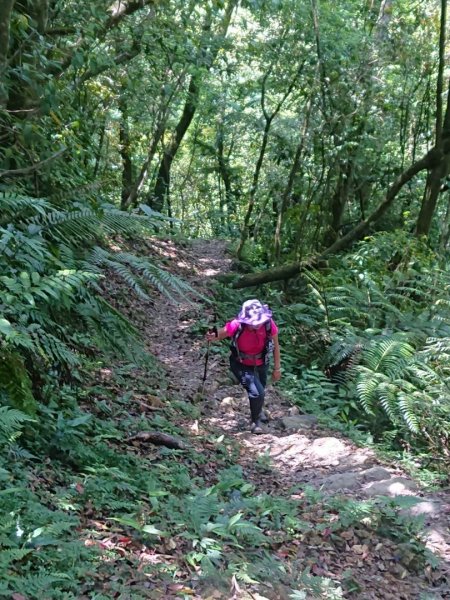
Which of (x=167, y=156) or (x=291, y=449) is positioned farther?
(x=167, y=156)

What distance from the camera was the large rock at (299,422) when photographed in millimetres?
7453

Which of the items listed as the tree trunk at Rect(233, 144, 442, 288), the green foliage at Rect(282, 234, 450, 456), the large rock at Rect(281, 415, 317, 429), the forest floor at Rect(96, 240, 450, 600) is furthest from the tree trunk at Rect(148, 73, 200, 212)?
the large rock at Rect(281, 415, 317, 429)

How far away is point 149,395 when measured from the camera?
6.78 metres

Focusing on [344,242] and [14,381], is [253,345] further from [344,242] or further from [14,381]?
[344,242]

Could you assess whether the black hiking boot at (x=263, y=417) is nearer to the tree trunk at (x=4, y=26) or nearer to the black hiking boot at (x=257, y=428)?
the black hiking boot at (x=257, y=428)

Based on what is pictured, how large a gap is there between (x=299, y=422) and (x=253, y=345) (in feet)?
4.13

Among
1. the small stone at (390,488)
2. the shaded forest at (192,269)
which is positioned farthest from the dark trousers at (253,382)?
the small stone at (390,488)

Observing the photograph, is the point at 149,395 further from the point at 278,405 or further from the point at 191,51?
the point at 191,51

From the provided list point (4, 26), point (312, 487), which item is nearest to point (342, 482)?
point (312, 487)

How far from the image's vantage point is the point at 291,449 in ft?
21.8

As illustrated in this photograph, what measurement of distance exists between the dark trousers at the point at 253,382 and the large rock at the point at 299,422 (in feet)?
1.54

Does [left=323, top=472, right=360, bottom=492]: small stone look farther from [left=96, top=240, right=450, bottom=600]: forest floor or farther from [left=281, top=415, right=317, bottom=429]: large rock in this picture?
[left=281, top=415, right=317, bottom=429]: large rock

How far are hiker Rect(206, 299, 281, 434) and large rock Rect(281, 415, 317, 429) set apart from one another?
0.39 metres

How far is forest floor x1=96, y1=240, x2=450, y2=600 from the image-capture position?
13.7ft
